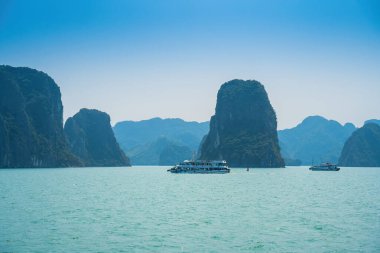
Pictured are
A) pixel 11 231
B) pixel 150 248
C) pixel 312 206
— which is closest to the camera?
pixel 150 248

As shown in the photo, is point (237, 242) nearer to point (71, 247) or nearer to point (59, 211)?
point (71, 247)

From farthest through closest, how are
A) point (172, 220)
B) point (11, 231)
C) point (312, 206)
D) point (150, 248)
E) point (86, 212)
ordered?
point (312, 206) < point (86, 212) < point (172, 220) < point (11, 231) < point (150, 248)

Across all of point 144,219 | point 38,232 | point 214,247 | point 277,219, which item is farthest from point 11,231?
point 277,219

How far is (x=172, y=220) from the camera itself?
49.1 meters

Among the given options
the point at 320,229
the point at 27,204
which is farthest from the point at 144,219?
the point at 27,204

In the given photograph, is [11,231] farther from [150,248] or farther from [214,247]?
[214,247]

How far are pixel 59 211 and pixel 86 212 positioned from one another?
4.08m

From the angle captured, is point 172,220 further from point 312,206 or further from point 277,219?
point 312,206

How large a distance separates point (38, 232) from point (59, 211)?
16.7 meters

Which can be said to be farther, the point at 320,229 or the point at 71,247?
the point at 320,229

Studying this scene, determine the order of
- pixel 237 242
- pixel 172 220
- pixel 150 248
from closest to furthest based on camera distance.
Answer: pixel 150 248 < pixel 237 242 < pixel 172 220

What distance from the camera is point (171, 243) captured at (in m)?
36.3

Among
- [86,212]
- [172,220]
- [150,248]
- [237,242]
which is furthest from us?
[86,212]

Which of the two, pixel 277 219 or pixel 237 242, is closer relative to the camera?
pixel 237 242
